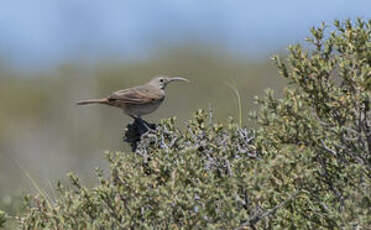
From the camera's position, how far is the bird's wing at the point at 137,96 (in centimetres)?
904

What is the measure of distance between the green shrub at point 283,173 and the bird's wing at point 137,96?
4006 mm

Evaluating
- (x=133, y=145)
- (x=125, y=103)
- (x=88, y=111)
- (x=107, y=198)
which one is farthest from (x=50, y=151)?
(x=107, y=198)

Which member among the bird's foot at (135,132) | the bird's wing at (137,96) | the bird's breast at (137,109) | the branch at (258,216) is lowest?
the branch at (258,216)

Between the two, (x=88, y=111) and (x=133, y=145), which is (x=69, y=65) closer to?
(x=88, y=111)

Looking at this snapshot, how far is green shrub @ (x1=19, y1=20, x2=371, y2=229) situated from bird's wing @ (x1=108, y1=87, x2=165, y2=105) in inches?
158

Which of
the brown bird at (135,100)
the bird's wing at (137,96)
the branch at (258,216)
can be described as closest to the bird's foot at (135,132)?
the brown bird at (135,100)

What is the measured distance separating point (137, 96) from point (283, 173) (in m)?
4.85

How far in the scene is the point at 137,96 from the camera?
9.13 metres

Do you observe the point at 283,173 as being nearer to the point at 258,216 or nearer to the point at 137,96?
the point at 258,216

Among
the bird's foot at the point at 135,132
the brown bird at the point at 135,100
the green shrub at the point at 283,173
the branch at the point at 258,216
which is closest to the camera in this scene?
the branch at the point at 258,216

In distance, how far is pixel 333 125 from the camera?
4617 mm

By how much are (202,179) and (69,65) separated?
94.4 ft

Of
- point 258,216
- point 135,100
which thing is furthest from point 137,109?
point 258,216

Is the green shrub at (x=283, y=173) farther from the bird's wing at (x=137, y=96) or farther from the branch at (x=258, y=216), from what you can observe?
the bird's wing at (x=137, y=96)
